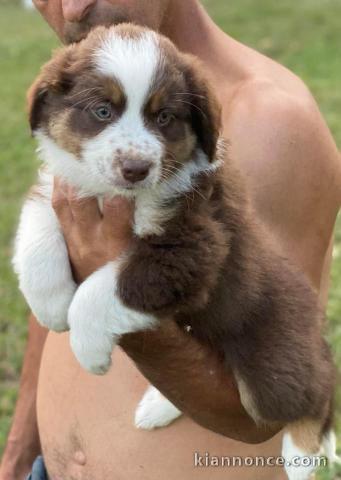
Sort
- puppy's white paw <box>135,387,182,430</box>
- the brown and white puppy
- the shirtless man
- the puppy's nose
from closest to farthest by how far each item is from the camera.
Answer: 1. the puppy's nose
2. the brown and white puppy
3. the shirtless man
4. puppy's white paw <box>135,387,182,430</box>

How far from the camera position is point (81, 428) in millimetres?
3139

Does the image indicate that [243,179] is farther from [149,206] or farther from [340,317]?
[340,317]

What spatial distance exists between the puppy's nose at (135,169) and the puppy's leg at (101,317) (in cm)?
31

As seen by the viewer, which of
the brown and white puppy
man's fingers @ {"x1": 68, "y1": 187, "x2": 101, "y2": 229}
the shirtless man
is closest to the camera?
the brown and white puppy

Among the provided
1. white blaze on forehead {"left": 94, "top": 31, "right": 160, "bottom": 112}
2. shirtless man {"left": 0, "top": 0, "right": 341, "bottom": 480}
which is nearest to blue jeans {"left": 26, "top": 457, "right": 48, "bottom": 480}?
shirtless man {"left": 0, "top": 0, "right": 341, "bottom": 480}

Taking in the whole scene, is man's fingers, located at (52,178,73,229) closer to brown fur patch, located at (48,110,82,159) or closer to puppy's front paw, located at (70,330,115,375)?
brown fur patch, located at (48,110,82,159)

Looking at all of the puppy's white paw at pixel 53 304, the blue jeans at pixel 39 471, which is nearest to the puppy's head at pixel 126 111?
the puppy's white paw at pixel 53 304

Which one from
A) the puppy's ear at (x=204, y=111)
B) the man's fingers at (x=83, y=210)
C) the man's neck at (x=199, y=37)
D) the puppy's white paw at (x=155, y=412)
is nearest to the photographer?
the puppy's ear at (x=204, y=111)

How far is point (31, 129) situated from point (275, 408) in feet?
4.10

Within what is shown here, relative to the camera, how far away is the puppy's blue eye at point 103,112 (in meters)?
2.45

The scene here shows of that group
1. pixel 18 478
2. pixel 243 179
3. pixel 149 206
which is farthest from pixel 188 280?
pixel 18 478

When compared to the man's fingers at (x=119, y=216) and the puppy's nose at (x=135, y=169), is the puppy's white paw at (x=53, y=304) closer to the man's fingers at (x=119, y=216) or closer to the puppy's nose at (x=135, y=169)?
the man's fingers at (x=119, y=216)

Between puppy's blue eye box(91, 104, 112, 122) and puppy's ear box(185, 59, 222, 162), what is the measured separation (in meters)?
0.26

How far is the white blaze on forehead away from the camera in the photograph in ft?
7.95
